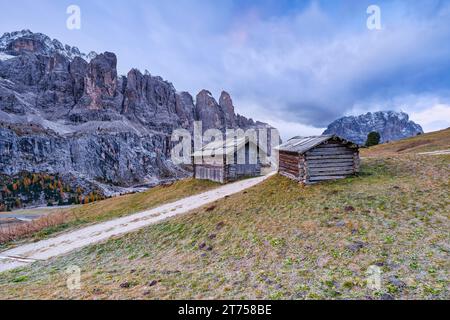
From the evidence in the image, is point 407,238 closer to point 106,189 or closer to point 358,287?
point 358,287

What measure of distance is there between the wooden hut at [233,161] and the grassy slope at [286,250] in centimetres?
1520

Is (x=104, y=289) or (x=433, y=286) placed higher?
(x=433, y=286)

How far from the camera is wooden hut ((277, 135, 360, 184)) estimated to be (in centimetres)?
2017

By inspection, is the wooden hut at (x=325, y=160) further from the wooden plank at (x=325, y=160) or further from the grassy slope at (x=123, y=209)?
the grassy slope at (x=123, y=209)

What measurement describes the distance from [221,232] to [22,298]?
8874 millimetres

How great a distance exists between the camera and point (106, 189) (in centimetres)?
16125

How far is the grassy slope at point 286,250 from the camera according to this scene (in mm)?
8328

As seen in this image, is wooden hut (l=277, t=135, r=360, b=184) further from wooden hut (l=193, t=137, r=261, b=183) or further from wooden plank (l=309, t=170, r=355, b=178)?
wooden hut (l=193, t=137, r=261, b=183)

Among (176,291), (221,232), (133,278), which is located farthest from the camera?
(221,232)

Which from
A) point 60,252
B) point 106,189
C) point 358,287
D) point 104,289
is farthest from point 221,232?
point 106,189

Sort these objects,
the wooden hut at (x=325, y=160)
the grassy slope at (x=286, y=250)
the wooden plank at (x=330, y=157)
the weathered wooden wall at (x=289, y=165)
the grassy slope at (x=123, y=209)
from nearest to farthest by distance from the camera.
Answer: the grassy slope at (x=286, y=250) < the wooden hut at (x=325, y=160) < the wooden plank at (x=330, y=157) < the weathered wooden wall at (x=289, y=165) < the grassy slope at (x=123, y=209)

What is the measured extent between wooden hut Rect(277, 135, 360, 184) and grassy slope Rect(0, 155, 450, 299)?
125 cm

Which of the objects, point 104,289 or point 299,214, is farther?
point 299,214

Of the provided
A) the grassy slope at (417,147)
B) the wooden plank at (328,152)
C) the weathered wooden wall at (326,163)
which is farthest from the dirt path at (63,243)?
the grassy slope at (417,147)
